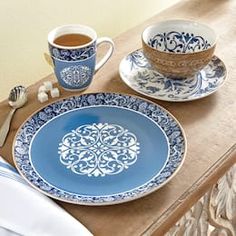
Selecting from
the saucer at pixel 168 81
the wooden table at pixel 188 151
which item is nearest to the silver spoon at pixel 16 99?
the wooden table at pixel 188 151

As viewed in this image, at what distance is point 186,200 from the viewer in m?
0.58

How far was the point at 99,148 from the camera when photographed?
0.64m

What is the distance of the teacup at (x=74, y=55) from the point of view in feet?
2.30

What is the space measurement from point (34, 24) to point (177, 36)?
31 centimetres

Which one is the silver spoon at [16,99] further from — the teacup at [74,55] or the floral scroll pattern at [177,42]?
the floral scroll pattern at [177,42]

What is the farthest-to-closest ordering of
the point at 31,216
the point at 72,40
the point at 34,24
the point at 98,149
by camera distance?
the point at 34,24, the point at 72,40, the point at 98,149, the point at 31,216

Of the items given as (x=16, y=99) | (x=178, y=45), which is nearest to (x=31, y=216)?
(x=16, y=99)

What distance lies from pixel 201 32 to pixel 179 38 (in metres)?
0.04

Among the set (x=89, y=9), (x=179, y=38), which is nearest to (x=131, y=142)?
(x=179, y=38)

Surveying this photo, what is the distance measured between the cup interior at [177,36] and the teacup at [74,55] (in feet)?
0.24

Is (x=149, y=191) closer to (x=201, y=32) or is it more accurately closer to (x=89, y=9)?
(x=201, y=32)

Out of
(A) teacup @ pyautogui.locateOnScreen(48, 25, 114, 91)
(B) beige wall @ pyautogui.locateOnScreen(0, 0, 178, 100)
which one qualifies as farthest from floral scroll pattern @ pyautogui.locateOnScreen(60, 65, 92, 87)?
(B) beige wall @ pyautogui.locateOnScreen(0, 0, 178, 100)

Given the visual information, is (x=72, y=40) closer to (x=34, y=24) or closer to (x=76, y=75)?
(x=76, y=75)

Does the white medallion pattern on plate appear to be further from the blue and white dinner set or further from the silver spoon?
the silver spoon
